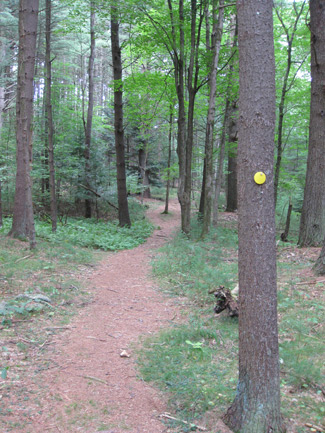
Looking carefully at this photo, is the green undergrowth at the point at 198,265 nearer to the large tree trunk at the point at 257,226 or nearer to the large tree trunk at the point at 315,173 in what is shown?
the large tree trunk at the point at 315,173

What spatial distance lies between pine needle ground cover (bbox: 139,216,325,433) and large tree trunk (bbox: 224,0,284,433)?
43 centimetres

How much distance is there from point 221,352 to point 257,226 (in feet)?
7.86

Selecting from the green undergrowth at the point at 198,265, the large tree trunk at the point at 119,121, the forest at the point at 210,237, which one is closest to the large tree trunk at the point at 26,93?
the forest at the point at 210,237

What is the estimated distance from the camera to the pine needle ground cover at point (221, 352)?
3.38m

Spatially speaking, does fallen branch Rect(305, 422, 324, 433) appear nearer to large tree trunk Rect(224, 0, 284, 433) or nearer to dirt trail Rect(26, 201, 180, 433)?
large tree trunk Rect(224, 0, 284, 433)

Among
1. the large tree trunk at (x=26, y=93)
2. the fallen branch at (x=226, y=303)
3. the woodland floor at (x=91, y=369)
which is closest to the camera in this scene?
the woodland floor at (x=91, y=369)

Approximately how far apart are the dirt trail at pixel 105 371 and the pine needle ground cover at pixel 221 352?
10.8 inches

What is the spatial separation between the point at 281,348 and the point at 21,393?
3.13 metres

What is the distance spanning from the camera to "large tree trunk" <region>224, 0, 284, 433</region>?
9.30 ft

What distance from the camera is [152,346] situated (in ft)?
15.9

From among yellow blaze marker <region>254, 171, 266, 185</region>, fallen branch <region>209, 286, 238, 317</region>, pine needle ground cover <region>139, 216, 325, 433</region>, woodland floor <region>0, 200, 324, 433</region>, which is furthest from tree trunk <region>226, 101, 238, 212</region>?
yellow blaze marker <region>254, 171, 266, 185</region>

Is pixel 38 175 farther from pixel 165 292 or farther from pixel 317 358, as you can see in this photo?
pixel 317 358

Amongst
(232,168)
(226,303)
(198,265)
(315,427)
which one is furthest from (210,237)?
(315,427)

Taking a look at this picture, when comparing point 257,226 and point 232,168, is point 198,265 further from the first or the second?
point 232,168
